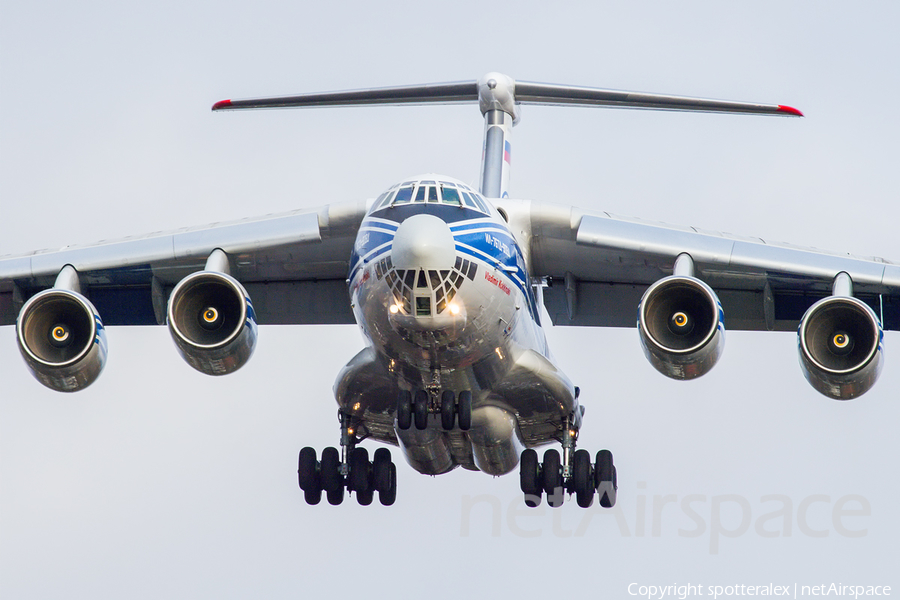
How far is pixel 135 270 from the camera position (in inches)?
552

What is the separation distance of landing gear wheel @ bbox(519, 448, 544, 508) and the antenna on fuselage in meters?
2.99

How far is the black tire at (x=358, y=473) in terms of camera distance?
13875 millimetres

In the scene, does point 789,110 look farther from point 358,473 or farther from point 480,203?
point 358,473

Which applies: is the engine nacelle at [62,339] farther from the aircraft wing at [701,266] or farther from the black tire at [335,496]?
the aircraft wing at [701,266]

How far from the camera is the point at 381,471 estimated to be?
45.7 ft

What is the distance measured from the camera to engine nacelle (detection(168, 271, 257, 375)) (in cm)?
1239

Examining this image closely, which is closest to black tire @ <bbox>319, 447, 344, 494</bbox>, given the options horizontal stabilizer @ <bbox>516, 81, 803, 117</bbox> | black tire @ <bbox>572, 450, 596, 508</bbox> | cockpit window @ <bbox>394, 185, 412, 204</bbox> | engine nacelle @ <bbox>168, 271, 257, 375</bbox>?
engine nacelle @ <bbox>168, 271, 257, 375</bbox>

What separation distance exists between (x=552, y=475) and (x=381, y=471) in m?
1.63

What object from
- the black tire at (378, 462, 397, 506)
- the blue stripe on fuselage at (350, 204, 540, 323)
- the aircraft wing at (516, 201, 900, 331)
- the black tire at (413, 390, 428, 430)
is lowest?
the black tire at (378, 462, 397, 506)

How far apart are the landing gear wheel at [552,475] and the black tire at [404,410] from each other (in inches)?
70.1

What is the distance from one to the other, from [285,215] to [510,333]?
2801 mm

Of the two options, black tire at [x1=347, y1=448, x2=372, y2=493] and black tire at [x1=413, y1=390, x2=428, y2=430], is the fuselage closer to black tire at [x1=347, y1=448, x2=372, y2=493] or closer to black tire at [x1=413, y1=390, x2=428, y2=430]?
black tire at [x1=413, y1=390, x2=428, y2=430]

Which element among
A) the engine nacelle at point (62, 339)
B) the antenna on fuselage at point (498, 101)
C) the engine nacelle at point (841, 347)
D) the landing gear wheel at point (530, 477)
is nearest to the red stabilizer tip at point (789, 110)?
the antenna on fuselage at point (498, 101)

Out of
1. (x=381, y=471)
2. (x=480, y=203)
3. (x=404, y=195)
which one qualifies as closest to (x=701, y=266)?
(x=480, y=203)
